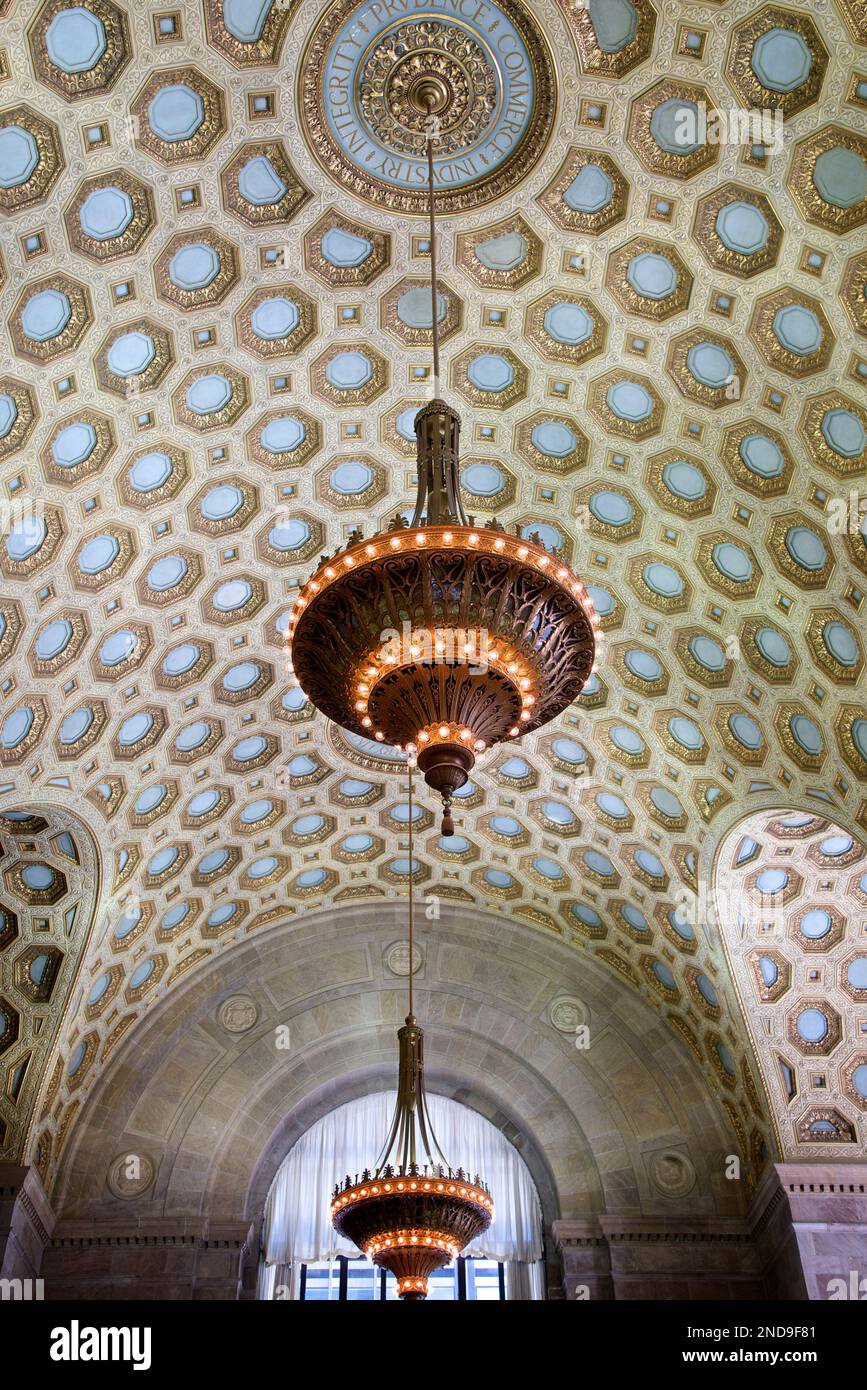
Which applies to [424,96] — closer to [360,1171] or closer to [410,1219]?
[410,1219]

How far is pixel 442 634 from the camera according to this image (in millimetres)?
7414

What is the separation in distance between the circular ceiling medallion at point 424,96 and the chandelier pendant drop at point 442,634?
324 cm

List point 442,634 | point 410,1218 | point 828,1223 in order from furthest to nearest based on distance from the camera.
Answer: point 828,1223
point 410,1218
point 442,634

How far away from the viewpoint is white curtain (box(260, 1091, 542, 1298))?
53.8ft

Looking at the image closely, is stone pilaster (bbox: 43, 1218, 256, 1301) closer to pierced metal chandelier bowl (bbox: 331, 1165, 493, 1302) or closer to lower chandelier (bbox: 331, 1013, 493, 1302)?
lower chandelier (bbox: 331, 1013, 493, 1302)

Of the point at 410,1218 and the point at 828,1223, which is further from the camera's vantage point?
the point at 828,1223

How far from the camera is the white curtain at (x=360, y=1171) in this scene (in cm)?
1641

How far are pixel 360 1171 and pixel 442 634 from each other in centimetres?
1224

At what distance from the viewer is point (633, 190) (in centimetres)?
938

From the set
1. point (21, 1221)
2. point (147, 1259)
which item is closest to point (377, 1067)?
point (147, 1259)

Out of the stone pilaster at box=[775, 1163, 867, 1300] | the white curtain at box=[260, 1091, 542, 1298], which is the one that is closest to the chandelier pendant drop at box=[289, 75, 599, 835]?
the stone pilaster at box=[775, 1163, 867, 1300]

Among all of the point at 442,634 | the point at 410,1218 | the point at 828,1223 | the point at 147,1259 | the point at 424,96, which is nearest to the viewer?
the point at 442,634

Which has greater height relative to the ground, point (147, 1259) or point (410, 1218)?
point (410, 1218)

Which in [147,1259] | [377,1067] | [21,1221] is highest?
[377,1067]
